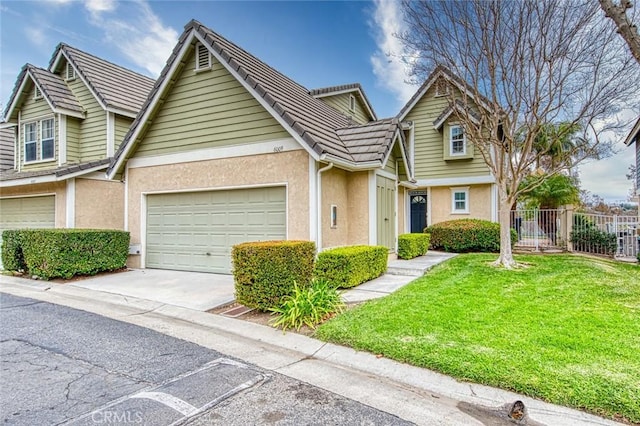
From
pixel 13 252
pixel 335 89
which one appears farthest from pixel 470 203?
pixel 13 252

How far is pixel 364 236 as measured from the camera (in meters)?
10.1

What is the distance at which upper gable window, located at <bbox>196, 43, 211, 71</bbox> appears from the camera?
1004cm

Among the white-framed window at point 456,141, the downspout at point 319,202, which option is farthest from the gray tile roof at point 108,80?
the white-framed window at point 456,141

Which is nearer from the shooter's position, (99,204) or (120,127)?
(99,204)

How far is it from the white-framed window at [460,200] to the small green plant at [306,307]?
12522 mm

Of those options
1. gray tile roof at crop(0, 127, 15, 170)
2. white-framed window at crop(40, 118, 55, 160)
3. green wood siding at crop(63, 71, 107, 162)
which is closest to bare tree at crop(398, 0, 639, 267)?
green wood siding at crop(63, 71, 107, 162)

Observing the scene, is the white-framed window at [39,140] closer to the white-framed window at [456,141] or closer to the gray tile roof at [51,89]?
the gray tile roof at [51,89]

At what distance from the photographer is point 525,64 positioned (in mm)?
9578

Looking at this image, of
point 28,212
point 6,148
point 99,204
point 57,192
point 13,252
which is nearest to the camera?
point 13,252

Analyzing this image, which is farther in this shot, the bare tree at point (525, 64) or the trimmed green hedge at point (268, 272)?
the bare tree at point (525, 64)

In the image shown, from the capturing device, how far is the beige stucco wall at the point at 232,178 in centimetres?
895

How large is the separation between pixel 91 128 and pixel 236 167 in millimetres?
8444

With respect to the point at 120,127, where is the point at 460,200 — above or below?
below

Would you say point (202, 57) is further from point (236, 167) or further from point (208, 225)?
point (208, 225)
